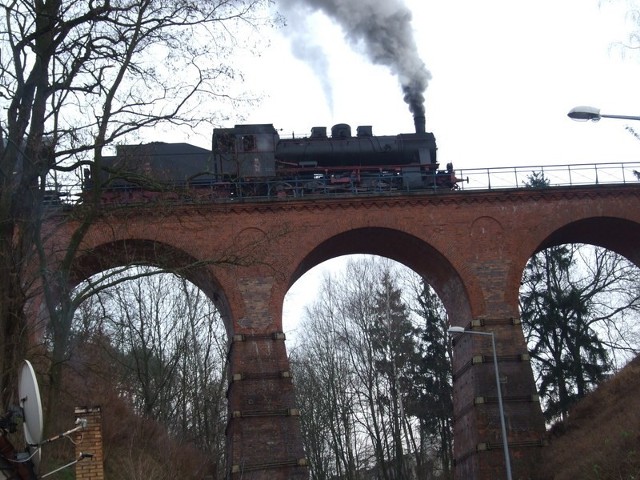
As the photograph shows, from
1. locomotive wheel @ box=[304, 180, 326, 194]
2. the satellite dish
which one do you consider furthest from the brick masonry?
locomotive wheel @ box=[304, 180, 326, 194]

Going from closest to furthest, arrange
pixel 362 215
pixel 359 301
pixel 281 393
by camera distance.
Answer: pixel 281 393 → pixel 362 215 → pixel 359 301

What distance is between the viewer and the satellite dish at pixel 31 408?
24.3 feet

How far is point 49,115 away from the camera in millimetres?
13484

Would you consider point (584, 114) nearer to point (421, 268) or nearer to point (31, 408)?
point (31, 408)

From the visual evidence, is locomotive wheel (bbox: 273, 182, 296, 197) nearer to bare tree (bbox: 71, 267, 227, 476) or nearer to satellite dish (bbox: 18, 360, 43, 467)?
bare tree (bbox: 71, 267, 227, 476)

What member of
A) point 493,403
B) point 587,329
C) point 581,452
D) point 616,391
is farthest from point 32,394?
point 587,329

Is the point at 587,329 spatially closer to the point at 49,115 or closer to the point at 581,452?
the point at 581,452

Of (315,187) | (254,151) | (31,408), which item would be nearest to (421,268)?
(315,187)

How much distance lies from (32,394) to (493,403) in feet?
65.0

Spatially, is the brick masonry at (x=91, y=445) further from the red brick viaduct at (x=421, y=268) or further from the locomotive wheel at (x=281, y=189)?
the locomotive wheel at (x=281, y=189)

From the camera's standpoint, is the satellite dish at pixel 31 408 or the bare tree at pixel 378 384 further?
the bare tree at pixel 378 384

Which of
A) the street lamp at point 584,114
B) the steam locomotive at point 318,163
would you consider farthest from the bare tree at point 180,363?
the street lamp at point 584,114

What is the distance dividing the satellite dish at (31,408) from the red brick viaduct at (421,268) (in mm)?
16625

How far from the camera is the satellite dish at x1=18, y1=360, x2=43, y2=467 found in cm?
741
